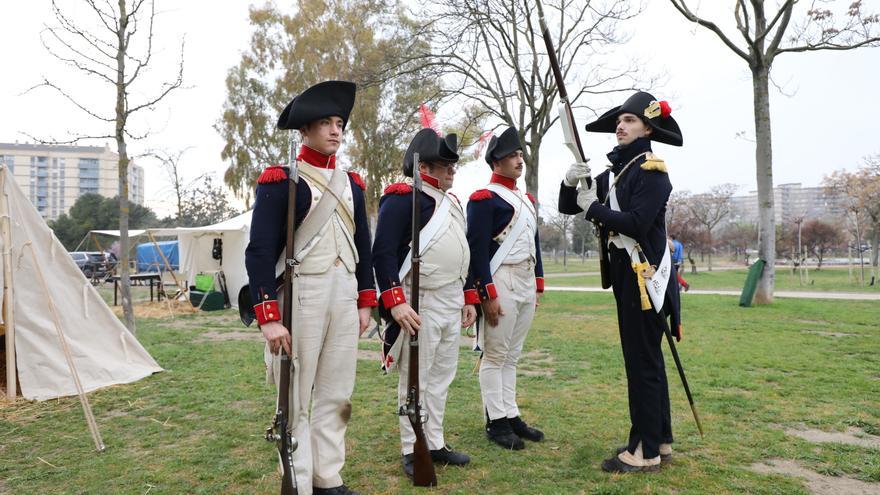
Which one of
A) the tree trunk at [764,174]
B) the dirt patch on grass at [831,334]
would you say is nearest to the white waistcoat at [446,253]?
the dirt patch on grass at [831,334]

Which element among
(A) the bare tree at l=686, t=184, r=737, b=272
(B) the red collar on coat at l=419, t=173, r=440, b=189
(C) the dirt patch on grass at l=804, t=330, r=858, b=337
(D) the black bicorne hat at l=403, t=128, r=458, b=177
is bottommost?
(C) the dirt patch on grass at l=804, t=330, r=858, b=337

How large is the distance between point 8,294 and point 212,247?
13.0 metres

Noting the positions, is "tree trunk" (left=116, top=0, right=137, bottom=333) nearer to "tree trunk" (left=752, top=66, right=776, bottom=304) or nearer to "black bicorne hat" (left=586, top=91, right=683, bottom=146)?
"black bicorne hat" (left=586, top=91, right=683, bottom=146)

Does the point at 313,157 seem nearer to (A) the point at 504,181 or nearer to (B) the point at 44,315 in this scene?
(A) the point at 504,181

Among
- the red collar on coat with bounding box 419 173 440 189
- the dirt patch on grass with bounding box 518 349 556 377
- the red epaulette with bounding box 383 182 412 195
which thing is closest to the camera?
the red epaulette with bounding box 383 182 412 195

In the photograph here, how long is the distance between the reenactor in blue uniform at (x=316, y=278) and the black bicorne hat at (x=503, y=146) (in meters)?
1.36

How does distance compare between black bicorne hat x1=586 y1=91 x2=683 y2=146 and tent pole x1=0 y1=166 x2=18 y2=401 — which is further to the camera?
tent pole x1=0 y1=166 x2=18 y2=401

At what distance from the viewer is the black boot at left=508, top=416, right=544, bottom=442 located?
427 cm

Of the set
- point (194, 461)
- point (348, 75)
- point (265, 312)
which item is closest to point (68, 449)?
point (194, 461)

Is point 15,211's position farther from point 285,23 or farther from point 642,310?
point 285,23

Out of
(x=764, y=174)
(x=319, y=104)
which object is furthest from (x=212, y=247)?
(x=319, y=104)

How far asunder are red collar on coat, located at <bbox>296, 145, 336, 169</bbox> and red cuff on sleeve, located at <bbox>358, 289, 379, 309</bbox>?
761 millimetres

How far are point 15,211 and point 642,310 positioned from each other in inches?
232

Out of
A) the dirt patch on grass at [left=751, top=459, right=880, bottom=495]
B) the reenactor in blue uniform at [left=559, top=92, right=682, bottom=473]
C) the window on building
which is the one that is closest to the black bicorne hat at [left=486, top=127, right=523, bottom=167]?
the reenactor in blue uniform at [left=559, top=92, right=682, bottom=473]
